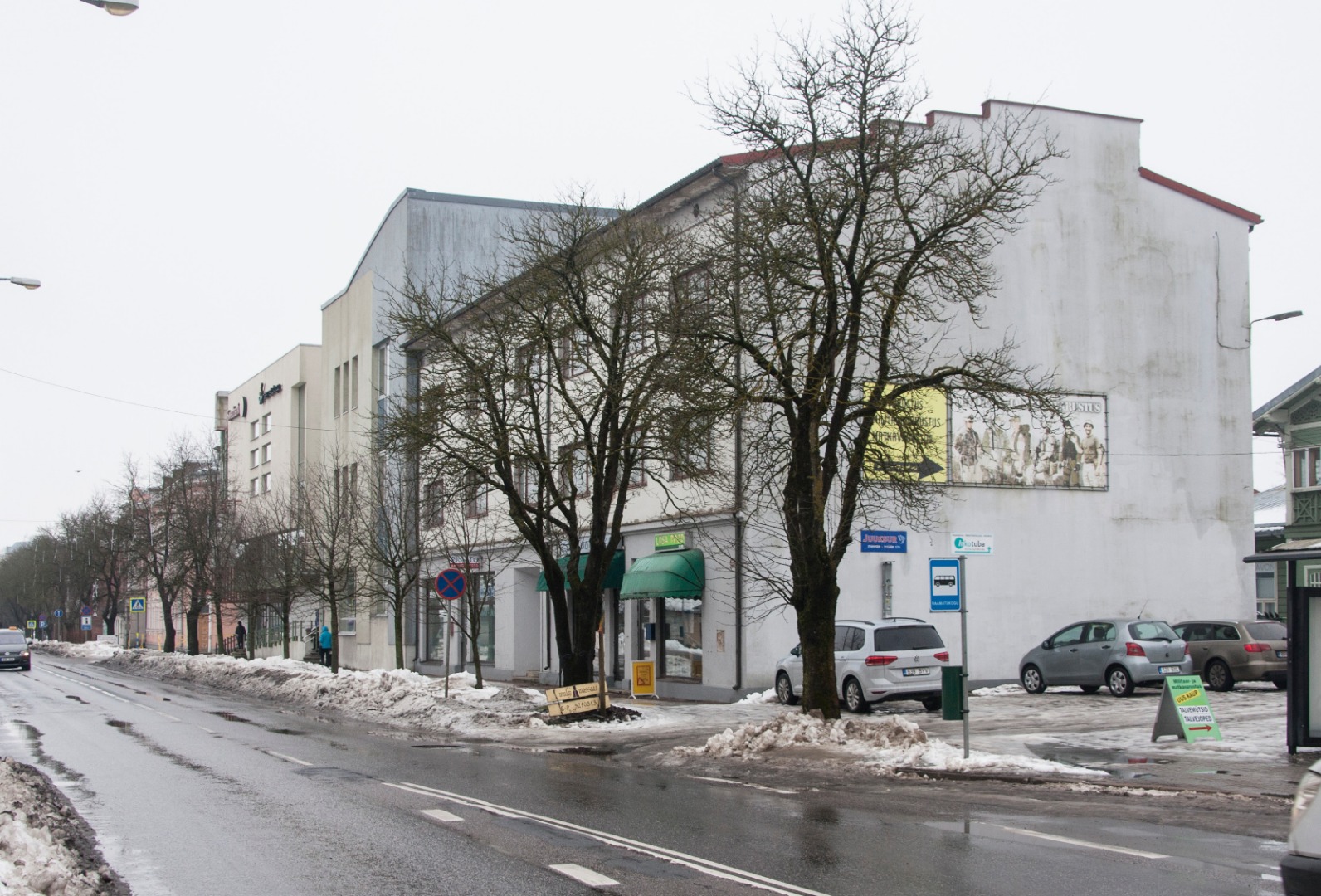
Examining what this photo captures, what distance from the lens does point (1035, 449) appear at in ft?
99.9

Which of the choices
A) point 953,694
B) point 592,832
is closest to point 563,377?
point 953,694

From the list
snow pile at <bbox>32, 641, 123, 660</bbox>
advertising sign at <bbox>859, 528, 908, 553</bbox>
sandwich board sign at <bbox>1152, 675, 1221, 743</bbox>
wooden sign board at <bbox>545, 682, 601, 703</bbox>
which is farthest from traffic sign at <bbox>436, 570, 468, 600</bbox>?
snow pile at <bbox>32, 641, 123, 660</bbox>

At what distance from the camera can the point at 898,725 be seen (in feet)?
56.4

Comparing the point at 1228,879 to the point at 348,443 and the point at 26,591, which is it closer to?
the point at 348,443

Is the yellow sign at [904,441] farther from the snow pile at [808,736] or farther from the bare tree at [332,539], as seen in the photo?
the bare tree at [332,539]

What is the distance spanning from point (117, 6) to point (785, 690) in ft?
59.9

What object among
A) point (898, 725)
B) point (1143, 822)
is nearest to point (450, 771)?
point (898, 725)

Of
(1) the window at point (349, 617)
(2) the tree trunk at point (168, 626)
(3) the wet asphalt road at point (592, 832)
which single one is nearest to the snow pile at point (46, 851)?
(3) the wet asphalt road at point (592, 832)

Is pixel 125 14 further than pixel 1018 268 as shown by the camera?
No

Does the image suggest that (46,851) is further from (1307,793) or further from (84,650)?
(84,650)

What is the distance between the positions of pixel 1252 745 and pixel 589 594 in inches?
467

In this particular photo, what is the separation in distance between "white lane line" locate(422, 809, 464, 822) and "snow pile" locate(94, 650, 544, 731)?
1174 centimetres

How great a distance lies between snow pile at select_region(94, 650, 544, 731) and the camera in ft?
81.8

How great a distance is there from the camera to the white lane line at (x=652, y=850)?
8185mm
